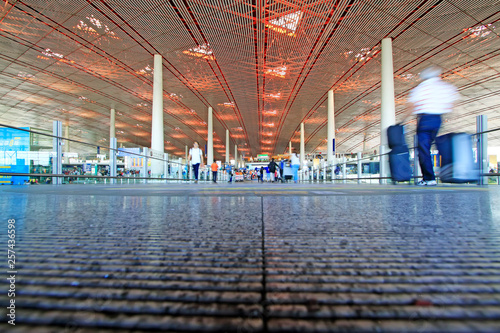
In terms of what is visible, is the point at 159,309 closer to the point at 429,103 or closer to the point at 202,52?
the point at 429,103

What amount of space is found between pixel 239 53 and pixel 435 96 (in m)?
11.1

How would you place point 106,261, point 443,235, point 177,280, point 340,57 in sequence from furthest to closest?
point 340,57, point 443,235, point 106,261, point 177,280

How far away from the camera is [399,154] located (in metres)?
3.84

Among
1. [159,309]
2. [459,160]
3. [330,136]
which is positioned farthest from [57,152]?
[330,136]

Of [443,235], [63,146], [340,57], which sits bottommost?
[443,235]

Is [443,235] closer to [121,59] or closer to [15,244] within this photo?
[15,244]

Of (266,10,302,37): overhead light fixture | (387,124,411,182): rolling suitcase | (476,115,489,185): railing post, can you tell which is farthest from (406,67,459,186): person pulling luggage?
(266,10,302,37): overhead light fixture

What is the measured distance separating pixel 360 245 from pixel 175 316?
Result: 46 cm

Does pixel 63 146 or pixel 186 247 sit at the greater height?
pixel 63 146

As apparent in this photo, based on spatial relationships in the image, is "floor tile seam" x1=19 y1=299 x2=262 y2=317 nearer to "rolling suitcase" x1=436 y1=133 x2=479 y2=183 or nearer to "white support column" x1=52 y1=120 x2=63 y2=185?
"rolling suitcase" x1=436 y1=133 x2=479 y2=183

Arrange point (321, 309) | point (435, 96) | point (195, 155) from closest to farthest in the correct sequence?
point (321, 309) → point (435, 96) → point (195, 155)

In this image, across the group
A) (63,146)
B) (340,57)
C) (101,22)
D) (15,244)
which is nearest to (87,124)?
(101,22)

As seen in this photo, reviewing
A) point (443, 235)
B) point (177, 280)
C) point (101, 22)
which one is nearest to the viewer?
point (177, 280)

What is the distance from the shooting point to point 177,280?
375 millimetres
